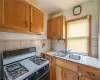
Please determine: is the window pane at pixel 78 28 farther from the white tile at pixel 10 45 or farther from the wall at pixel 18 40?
the white tile at pixel 10 45

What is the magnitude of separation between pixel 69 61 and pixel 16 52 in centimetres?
106

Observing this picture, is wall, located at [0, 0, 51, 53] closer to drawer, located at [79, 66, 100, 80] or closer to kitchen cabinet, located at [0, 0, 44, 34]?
kitchen cabinet, located at [0, 0, 44, 34]

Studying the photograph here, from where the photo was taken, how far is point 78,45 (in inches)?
79.4

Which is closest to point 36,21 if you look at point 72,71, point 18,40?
point 18,40

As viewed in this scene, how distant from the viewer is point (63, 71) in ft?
5.32

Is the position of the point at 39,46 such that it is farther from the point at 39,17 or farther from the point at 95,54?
the point at 95,54

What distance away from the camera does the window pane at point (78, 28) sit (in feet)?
6.10

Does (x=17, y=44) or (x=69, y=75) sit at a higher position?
(x=17, y=44)

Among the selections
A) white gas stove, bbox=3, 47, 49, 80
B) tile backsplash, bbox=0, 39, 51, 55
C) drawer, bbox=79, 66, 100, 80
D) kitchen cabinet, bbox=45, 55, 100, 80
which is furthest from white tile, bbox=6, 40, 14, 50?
drawer, bbox=79, 66, 100, 80

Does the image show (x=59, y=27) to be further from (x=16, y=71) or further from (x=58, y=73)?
(x=16, y=71)

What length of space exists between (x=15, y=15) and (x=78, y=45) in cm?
165

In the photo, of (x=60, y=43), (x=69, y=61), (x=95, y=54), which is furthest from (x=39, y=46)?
(x=95, y=54)

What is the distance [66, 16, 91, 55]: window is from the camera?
182cm

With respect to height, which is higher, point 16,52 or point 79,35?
point 79,35
